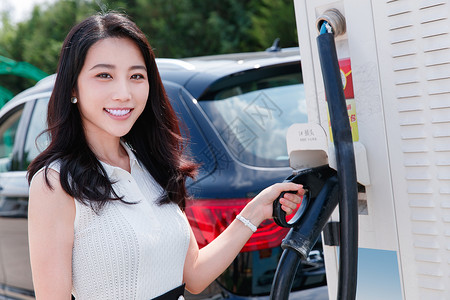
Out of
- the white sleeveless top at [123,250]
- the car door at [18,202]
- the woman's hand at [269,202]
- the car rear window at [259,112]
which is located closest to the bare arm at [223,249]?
the woman's hand at [269,202]

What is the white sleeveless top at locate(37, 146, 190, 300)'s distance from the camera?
5.44 feet

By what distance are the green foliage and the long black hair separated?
8621mm

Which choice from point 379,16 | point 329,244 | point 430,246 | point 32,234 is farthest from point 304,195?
point 32,234

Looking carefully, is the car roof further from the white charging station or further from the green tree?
the green tree

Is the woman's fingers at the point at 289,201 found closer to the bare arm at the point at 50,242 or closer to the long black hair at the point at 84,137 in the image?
the long black hair at the point at 84,137

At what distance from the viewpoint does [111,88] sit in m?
1.74

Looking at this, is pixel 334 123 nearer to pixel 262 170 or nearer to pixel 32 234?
pixel 32 234

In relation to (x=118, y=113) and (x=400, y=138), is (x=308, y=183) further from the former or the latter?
(x=118, y=113)

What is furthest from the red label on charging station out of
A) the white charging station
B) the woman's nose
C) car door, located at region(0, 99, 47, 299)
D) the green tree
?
the green tree

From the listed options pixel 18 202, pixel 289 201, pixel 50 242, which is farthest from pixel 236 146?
pixel 18 202

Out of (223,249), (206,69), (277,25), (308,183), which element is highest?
(277,25)

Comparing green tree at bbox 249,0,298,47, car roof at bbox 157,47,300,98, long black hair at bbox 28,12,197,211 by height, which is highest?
green tree at bbox 249,0,298,47

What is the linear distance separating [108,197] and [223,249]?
1.43ft

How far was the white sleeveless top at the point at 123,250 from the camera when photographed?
1658 millimetres
